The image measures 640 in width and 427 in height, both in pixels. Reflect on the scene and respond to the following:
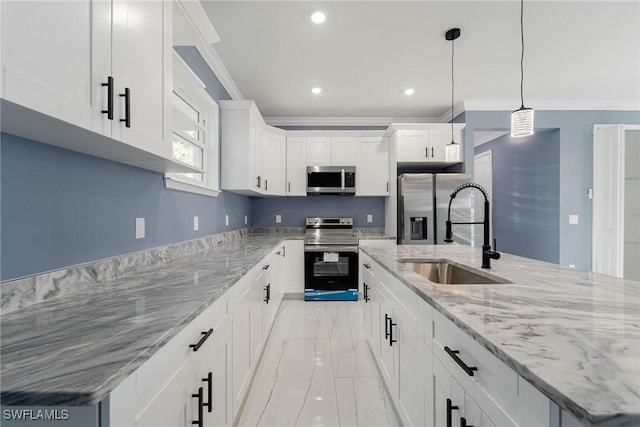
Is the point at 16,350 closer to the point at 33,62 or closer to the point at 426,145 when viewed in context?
the point at 33,62

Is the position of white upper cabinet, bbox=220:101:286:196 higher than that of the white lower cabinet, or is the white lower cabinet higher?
white upper cabinet, bbox=220:101:286:196

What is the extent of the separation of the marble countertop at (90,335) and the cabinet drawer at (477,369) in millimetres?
814

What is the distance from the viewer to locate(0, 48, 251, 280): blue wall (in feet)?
3.07

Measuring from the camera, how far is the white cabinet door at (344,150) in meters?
4.39

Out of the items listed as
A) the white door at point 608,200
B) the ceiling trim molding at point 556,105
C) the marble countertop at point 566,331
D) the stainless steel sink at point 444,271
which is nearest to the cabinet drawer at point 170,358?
the marble countertop at point 566,331

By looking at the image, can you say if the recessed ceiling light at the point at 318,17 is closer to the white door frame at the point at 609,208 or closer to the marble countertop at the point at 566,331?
the marble countertop at the point at 566,331

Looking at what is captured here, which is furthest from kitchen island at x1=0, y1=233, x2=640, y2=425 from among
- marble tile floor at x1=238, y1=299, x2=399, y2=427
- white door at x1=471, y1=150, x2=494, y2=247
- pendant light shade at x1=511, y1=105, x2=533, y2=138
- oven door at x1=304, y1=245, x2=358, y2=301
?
white door at x1=471, y1=150, x2=494, y2=247

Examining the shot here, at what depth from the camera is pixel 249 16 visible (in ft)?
7.46

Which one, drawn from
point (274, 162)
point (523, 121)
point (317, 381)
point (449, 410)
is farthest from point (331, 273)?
point (449, 410)

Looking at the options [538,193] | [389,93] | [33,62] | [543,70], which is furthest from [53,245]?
[538,193]

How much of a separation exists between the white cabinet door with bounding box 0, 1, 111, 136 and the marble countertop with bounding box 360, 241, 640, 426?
1.23 metres

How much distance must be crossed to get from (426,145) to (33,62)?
4119 mm

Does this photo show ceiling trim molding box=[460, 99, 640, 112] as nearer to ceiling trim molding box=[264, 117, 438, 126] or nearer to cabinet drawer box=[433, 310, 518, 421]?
ceiling trim molding box=[264, 117, 438, 126]

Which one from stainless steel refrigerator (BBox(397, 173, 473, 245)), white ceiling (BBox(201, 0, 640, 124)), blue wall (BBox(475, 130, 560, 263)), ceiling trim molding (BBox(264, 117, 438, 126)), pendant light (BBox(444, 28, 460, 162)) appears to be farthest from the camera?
ceiling trim molding (BBox(264, 117, 438, 126))
